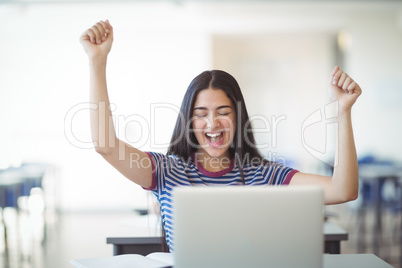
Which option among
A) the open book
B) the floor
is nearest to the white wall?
the floor

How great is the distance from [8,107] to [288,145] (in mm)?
5021

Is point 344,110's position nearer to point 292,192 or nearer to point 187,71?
point 292,192

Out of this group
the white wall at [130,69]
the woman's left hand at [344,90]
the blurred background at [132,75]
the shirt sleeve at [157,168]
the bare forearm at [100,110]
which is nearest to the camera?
the bare forearm at [100,110]

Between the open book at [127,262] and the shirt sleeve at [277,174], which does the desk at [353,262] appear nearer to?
the shirt sleeve at [277,174]

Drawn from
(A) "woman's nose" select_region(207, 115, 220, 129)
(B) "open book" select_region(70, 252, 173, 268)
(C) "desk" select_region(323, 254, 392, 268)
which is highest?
(A) "woman's nose" select_region(207, 115, 220, 129)

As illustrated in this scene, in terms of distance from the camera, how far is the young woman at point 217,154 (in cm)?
145

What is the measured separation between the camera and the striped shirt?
1.64m

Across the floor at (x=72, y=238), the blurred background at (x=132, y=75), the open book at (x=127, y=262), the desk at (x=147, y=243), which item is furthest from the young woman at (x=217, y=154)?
the blurred background at (x=132, y=75)

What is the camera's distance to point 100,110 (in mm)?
1331

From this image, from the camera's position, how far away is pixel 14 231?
5.58 meters

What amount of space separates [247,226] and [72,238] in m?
4.58

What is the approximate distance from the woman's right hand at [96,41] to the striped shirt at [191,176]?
413 millimetres

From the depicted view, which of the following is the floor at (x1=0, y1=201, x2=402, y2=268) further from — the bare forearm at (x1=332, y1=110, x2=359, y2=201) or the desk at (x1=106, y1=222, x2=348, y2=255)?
the bare forearm at (x1=332, y1=110, x2=359, y2=201)

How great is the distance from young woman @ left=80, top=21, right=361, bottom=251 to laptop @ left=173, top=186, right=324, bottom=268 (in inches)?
17.8
